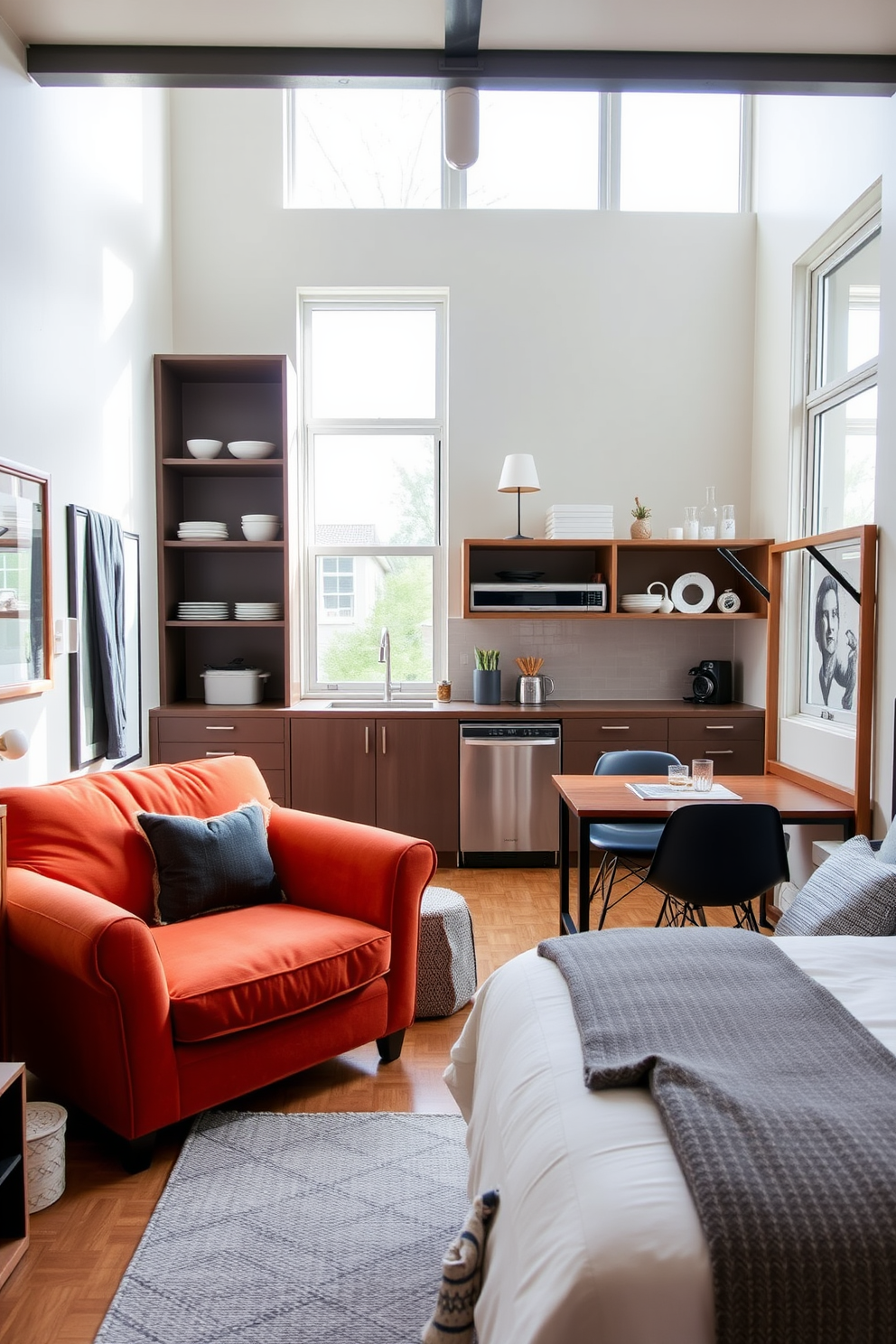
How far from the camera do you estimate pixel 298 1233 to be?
1909 mm

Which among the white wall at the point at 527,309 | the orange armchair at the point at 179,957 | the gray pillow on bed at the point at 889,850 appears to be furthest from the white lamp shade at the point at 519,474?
the gray pillow on bed at the point at 889,850

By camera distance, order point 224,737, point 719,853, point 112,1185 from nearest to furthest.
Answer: point 112,1185, point 719,853, point 224,737

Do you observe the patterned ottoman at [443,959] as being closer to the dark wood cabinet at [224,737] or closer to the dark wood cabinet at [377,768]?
the dark wood cabinet at [377,768]

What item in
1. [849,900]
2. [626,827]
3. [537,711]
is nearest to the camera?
[849,900]

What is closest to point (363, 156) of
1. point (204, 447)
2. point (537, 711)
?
point (204, 447)

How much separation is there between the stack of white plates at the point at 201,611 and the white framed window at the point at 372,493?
0.60 m

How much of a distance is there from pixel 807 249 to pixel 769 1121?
164 inches

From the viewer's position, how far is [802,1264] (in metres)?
1.04

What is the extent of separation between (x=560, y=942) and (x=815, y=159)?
12.8ft

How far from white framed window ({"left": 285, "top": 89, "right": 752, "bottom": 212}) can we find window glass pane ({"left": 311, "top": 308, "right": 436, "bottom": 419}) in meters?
0.62

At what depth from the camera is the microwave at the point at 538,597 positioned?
4.82m

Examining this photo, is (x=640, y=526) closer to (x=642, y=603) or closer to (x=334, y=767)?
(x=642, y=603)

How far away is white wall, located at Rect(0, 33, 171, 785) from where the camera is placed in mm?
2943

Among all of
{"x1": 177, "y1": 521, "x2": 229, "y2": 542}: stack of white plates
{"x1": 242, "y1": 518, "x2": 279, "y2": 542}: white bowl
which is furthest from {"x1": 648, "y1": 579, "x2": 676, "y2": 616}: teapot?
{"x1": 177, "y1": 521, "x2": 229, "y2": 542}: stack of white plates
